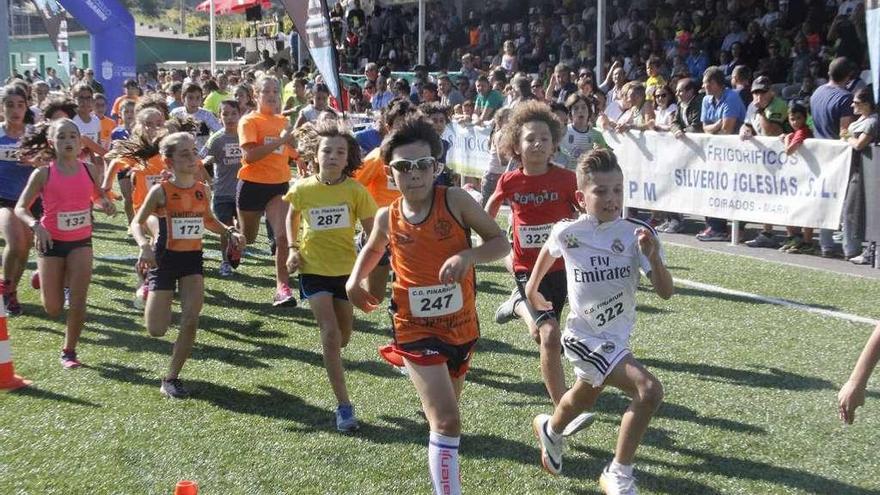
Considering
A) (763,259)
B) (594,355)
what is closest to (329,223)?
(594,355)

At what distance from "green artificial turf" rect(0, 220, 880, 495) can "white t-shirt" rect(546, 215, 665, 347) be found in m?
0.89

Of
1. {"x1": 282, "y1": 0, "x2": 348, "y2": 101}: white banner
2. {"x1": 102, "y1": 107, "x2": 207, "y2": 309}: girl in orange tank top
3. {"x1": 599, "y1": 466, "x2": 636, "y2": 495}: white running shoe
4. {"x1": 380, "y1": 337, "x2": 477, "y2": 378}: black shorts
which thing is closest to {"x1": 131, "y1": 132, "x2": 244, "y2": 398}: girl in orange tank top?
{"x1": 102, "y1": 107, "x2": 207, "y2": 309}: girl in orange tank top

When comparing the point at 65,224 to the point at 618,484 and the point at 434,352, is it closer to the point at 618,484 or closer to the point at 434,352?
the point at 434,352

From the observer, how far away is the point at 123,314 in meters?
9.45

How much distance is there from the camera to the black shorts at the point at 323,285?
632 cm

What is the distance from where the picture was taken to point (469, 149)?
17.6 metres

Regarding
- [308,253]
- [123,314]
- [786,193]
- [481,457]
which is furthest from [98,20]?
[481,457]

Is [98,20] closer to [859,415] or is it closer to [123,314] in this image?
[123,314]

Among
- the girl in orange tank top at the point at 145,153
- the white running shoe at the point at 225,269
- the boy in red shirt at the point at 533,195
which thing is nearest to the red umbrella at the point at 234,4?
the white running shoe at the point at 225,269

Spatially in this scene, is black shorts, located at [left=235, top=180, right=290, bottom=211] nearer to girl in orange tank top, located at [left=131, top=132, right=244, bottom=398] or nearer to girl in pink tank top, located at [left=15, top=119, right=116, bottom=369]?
girl in pink tank top, located at [left=15, top=119, right=116, bottom=369]

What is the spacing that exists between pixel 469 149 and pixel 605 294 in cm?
1290

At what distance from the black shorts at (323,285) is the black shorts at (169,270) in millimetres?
1065

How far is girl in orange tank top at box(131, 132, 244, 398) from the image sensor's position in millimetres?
6832

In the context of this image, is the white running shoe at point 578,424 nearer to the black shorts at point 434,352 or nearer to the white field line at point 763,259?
the black shorts at point 434,352
